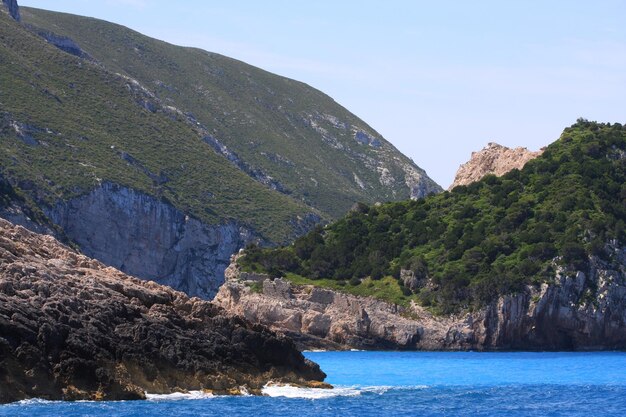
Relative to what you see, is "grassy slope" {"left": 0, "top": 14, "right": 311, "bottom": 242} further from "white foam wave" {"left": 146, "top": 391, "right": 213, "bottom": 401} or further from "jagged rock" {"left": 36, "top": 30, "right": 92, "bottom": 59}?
"white foam wave" {"left": 146, "top": 391, "right": 213, "bottom": 401}

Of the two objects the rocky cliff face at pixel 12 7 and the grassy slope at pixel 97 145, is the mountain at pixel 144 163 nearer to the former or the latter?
the grassy slope at pixel 97 145

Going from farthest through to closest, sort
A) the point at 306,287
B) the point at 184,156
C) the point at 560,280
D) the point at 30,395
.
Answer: the point at 184,156 < the point at 306,287 < the point at 560,280 < the point at 30,395

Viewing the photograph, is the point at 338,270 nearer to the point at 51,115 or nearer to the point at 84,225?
the point at 84,225

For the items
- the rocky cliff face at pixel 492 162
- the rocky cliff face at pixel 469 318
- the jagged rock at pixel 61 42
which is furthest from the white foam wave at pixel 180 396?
the jagged rock at pixel 61 42

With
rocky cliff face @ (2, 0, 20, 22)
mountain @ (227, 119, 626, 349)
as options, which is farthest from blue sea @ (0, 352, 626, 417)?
rocky cliff face @ (2, 0, 20, 22)

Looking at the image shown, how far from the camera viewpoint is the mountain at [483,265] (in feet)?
268

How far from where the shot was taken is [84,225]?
123312 mm

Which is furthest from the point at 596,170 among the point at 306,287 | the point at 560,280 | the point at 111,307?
the point at 111,307

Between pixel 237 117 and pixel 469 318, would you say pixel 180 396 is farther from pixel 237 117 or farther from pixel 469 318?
pixel 237 117

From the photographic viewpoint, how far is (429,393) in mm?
51281

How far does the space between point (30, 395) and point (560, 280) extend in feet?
159

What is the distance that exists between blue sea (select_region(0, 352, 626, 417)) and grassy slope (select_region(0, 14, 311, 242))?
5633cm

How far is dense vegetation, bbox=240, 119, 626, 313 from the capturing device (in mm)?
84438

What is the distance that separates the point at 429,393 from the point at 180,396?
12521 millimetres
